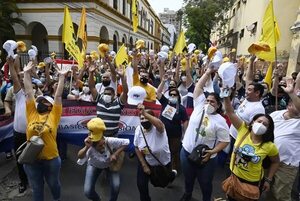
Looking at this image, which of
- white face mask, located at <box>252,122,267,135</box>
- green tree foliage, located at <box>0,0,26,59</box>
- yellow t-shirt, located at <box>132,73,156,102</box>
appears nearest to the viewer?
white face mask, located at <box>252,122,267,135</box>

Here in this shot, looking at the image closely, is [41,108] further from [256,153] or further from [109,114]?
[256,153]

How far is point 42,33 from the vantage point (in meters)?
25.9

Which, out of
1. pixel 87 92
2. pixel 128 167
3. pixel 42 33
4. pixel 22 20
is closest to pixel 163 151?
pixel 128 167

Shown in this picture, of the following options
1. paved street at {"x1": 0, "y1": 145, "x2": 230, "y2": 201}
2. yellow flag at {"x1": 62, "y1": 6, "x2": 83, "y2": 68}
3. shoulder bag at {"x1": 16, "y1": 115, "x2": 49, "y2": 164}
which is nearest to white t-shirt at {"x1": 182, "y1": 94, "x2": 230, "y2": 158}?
paved street at {"x1": 0, "y1": 145, "x2": 230, "y2": 201}

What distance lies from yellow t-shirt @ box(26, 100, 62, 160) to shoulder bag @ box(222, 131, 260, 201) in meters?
2.22

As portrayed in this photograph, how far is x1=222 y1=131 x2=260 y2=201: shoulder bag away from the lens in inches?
126

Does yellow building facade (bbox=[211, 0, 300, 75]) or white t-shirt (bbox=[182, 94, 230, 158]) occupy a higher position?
yellow building facade (bbox=[211, 0, 300, 75])

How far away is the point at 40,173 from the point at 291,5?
17.4m

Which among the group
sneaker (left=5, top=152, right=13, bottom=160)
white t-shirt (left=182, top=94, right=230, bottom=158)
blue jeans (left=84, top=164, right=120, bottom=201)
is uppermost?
white t-shirt (left=182, top=94, right=230, bottom=158)

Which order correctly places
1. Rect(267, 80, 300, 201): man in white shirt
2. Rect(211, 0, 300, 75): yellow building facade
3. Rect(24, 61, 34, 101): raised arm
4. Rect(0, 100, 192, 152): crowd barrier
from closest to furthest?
Rect(267, 80, 300, 201): man in white shirt, Rect(24, 61, 34, 101): raised arm, Rect(0, 100, 192, 152): crowd barrier, Rect(211, 0, 300, 75): yellow building facade

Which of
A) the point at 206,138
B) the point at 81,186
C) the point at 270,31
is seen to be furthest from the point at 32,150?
the point at 270,31

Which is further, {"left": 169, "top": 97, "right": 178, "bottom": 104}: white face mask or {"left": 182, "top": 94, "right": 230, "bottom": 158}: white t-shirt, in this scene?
{"left": 169, "top": 97, "right": 178, "bottom": 104}: white face mask

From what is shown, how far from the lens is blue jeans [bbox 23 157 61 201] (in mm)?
3779

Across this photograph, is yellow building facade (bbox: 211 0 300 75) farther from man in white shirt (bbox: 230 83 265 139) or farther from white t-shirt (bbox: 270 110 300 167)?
white t-shirt (bbox: 270 110 300 167)
